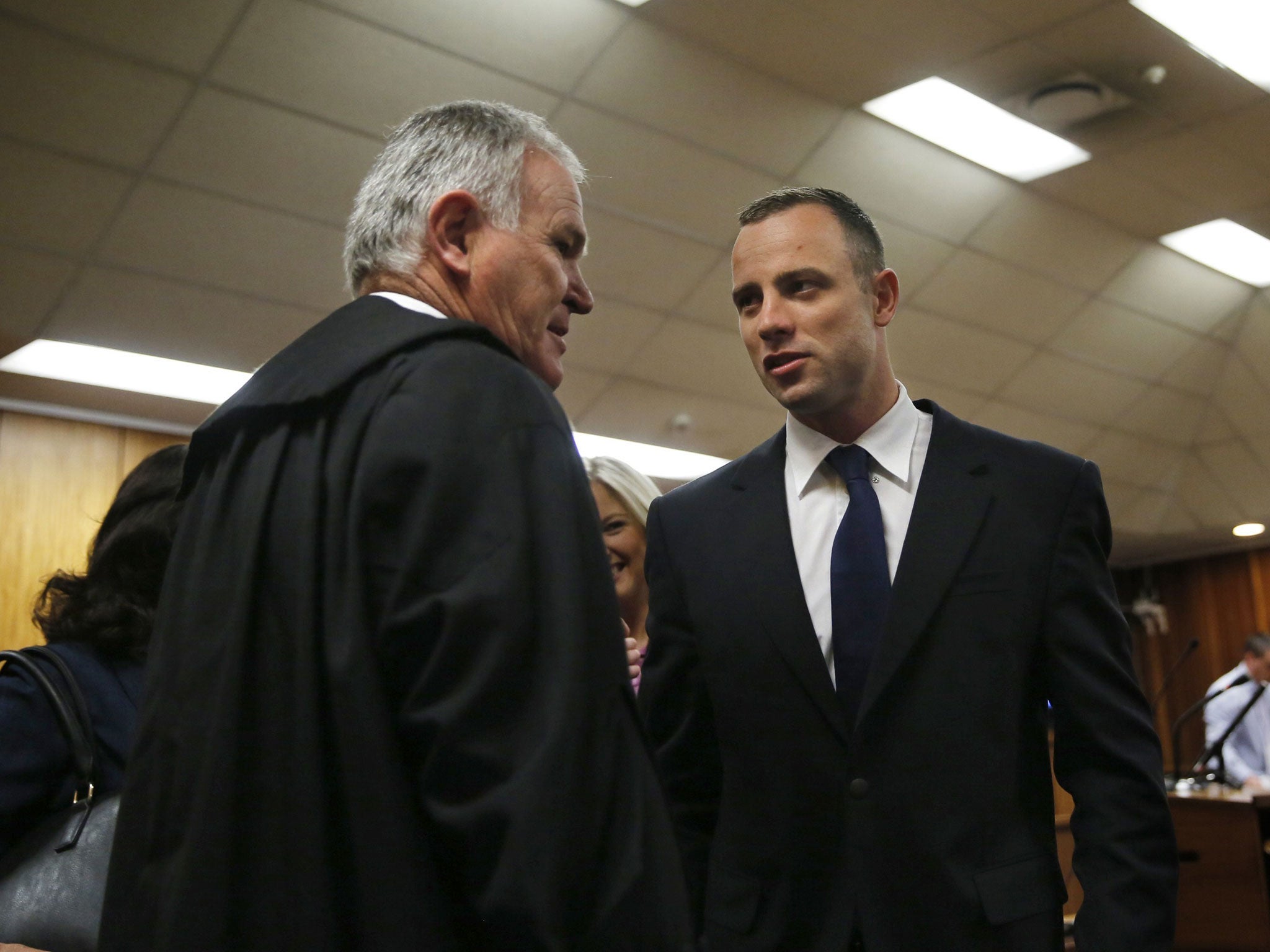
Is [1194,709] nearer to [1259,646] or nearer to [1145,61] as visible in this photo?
[1259,646]

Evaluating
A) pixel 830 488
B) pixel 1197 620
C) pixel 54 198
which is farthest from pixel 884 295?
pixel 1197 620

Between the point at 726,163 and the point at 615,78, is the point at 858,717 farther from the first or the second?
the point at 726,163

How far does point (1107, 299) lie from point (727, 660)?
303 inches

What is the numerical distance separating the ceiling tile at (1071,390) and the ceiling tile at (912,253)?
178 cm

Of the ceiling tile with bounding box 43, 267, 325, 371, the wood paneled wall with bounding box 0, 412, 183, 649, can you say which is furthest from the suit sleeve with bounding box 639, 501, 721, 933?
the wood paneled wall with bounding box 0, 412, 183, 649

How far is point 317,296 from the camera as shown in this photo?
245 inches

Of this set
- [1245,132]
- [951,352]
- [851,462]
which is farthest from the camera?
[951,352]

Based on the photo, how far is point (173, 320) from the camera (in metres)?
6.00

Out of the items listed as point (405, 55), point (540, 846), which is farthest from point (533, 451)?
point (405, 55)

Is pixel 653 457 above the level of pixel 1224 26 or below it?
below

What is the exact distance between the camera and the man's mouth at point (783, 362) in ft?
6.19

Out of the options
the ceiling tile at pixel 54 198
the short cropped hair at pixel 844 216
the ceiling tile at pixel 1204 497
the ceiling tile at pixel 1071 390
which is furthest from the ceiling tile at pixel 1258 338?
the short cropped hair at pixel 844 216

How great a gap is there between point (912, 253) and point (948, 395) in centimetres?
186

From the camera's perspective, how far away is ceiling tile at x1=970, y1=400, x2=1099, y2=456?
9297 mm
